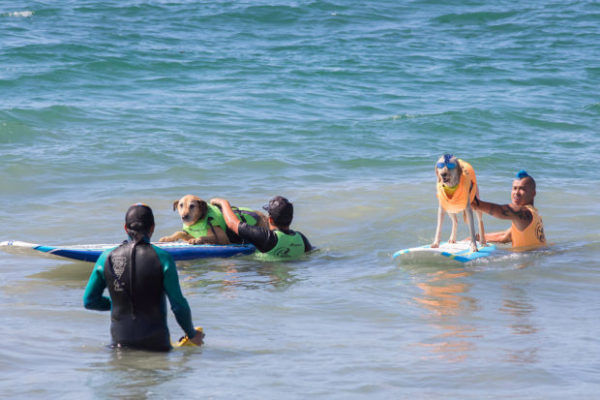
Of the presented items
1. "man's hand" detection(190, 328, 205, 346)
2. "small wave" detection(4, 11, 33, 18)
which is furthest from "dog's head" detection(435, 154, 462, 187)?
"small wave" detection(4, 11, 33, 18)

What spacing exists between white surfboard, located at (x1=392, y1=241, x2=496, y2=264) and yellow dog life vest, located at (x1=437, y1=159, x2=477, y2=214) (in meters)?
0.85

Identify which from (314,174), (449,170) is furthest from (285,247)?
(314,174)

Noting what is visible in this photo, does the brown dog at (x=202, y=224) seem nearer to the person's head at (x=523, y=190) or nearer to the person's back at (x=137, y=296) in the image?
the person's head at (x=523, y=190)

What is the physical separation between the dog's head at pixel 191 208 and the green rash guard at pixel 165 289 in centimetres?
399

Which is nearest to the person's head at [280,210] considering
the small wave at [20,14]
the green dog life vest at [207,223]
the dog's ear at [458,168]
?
the green dog life vest at [207,223]

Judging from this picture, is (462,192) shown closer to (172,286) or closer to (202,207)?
(202,207)

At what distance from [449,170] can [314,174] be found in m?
7.68

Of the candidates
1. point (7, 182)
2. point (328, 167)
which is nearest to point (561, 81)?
point (328, 167)

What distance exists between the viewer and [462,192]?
8.75m

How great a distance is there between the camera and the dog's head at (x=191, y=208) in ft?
32.7

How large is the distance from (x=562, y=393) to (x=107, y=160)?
12.3 meters

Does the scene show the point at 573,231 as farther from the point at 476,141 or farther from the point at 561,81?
the point at 561,81

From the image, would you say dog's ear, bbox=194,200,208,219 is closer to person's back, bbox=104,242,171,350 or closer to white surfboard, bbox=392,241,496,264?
white surfboard, bbox=392,241,496,264

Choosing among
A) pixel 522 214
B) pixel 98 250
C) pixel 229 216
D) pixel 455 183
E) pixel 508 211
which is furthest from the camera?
pixel 229 216
